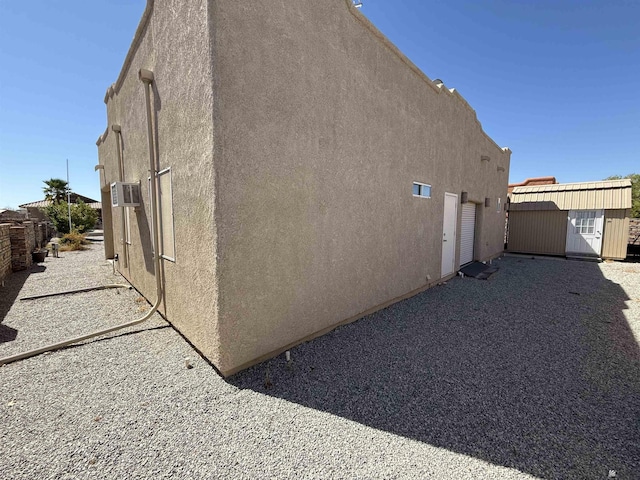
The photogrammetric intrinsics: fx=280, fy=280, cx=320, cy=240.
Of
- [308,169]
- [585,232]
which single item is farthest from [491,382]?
[585,232]

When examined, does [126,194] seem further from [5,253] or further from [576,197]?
[576,197]

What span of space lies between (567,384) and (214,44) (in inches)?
213

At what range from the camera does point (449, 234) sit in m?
8.09

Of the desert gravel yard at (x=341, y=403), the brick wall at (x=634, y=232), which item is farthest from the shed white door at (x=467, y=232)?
the brick wall at (x=634, y=232)

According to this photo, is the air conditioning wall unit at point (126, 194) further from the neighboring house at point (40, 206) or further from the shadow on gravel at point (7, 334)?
the neighboring house at point (40, 206)

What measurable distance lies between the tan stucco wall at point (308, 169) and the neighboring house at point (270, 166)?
2 centimetres

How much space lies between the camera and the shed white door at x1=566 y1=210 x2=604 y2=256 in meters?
12.6

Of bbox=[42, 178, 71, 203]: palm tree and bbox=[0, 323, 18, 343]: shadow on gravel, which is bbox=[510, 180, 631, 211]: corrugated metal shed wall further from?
bbox=[42, 178, 71, 203]: palm tree

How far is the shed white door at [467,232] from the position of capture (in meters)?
9.63

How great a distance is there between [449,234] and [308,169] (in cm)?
579

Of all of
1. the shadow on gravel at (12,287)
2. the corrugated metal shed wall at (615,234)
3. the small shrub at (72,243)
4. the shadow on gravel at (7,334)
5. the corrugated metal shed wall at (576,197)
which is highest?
the corrugated metal shed wall at (576,197)

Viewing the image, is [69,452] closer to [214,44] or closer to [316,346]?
[316,346]

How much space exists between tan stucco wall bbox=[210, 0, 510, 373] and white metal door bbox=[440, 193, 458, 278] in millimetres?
1811

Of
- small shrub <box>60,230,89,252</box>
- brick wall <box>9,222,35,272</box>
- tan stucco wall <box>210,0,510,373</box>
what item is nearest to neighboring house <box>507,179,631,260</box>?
tan stucco wall <box>210,0,510,373</box>
